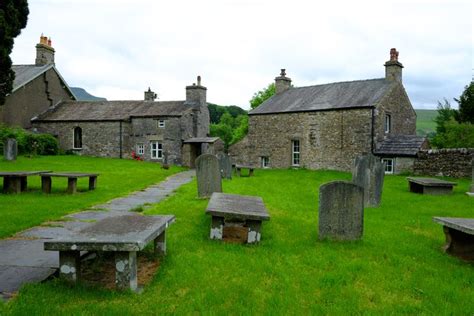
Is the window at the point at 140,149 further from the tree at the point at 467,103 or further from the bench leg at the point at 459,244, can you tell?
the bench leg at the point at 459,244

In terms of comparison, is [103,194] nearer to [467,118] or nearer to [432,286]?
[432,286]

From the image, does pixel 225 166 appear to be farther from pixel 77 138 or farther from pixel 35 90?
pixel 35 90

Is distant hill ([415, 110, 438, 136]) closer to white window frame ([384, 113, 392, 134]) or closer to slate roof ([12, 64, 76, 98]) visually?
white window frame ([384, 113, 392, 134])

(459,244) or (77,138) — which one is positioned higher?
(77,138)

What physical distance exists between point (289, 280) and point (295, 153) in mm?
28852

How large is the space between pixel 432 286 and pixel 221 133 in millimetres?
77854

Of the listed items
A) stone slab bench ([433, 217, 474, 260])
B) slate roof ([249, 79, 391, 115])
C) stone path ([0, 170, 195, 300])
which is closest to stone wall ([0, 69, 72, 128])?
slate roof ([249, 79, 391, 115])

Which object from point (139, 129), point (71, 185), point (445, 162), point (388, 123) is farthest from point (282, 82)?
point (71, 185)

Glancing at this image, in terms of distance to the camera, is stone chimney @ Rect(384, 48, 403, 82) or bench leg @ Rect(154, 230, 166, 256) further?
stone chimney @ Rect(384, 48, 403, 82)

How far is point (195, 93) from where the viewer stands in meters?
39.1

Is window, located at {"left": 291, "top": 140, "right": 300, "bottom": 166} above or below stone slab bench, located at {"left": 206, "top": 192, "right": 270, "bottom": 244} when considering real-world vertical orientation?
above

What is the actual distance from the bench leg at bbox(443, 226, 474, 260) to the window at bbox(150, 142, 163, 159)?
32006 mm

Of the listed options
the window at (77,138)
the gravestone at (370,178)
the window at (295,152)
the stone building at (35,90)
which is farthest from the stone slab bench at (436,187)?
the stone building at (35,90)

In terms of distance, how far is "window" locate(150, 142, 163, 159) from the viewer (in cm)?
3744
